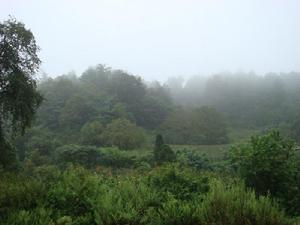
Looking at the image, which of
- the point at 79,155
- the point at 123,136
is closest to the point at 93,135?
the point at 123,136

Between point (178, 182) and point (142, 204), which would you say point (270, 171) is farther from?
point (142, 204)

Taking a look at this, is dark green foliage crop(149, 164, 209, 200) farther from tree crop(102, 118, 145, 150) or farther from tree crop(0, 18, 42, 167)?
tree crop(102, 118, 145, 150)

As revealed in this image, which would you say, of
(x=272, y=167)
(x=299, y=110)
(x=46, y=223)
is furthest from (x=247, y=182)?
(x=299, y=110)

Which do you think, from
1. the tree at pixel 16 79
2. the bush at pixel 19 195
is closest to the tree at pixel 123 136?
the tree at pixel 16 79

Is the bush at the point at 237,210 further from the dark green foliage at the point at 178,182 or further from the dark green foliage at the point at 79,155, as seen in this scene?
the dark green foliage at the point at 79,155

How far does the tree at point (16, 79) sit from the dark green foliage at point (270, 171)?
826 cm

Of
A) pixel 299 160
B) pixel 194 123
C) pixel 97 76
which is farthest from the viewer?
pixel 97 76

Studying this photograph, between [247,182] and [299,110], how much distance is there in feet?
259

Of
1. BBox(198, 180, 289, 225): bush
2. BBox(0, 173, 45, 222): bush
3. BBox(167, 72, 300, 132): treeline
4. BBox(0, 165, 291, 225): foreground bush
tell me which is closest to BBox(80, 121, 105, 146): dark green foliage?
BBox(167, 72, 300, 132): treeline

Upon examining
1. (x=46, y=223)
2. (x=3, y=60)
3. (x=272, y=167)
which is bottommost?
(x=46, y=223)

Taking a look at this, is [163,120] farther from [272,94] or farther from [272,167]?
[272,167]

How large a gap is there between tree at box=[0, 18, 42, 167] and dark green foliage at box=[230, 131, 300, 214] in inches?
325

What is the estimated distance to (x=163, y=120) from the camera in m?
80.3

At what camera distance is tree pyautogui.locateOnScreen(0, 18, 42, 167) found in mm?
15430
